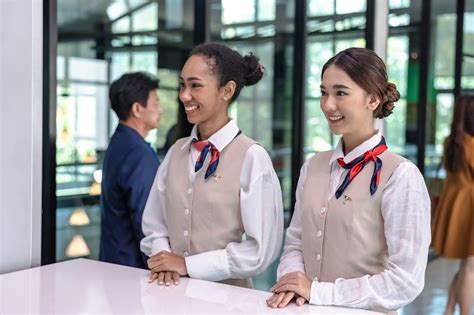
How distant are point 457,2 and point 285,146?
2.82 meters

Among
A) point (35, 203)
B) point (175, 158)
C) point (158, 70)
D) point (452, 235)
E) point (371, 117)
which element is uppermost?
point (158, 70)

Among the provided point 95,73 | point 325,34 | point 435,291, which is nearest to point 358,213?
point 95,73

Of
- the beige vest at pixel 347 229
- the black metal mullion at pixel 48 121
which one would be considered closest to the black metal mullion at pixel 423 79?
the black metal mullion at pixel 48 121

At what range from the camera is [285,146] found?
18.8 ft

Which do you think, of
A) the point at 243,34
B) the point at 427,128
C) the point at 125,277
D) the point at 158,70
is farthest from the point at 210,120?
the point at 427,128

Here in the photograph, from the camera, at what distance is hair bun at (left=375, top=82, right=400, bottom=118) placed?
1.89 metres

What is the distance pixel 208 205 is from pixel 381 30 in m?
2.81

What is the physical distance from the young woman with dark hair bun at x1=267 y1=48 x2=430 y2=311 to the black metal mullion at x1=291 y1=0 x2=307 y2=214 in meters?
2.63

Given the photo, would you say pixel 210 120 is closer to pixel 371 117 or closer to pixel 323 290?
pixel 371 117

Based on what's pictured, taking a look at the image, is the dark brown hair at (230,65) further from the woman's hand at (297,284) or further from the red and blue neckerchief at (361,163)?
the woman's hand at (297,284)

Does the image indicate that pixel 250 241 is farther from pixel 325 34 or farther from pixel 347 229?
pixel 325 34

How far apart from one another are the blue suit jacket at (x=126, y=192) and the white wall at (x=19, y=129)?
0.49m

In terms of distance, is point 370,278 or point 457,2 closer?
point 370,278

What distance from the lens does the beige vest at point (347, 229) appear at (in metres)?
1.83
